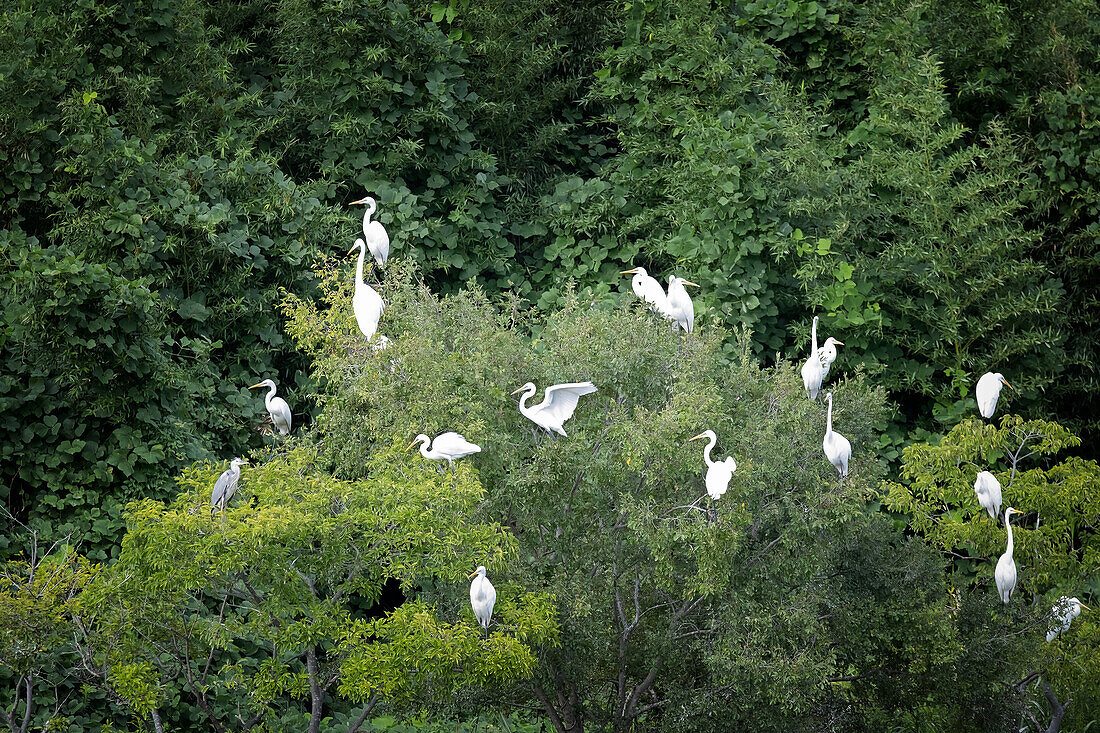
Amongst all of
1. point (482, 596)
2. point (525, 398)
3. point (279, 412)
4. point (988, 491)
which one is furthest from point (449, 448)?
point (988, 491)

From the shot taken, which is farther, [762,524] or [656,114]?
[656,114]

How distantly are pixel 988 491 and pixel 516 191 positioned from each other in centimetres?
496

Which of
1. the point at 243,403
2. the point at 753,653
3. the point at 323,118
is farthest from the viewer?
the point at 323,118

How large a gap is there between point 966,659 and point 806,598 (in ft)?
3.87

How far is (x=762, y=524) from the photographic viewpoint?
198 inches

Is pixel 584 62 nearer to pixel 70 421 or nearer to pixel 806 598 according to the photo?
pixel 70 421

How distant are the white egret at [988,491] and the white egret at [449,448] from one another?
278 cm

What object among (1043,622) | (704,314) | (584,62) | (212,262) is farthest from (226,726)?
(584,62)

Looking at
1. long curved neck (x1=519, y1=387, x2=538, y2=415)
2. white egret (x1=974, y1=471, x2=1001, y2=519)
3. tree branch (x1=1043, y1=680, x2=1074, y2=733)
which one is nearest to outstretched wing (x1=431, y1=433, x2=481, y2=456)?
long curved neck (x1=519, y1=387, x2=538, y2=415)

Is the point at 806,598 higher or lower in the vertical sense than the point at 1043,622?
A: higher

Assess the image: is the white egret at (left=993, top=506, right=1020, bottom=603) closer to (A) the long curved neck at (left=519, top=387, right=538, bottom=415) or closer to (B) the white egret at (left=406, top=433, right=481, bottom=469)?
(A) the long curved neck at (left=519, top=387, right=538, bottom=415)

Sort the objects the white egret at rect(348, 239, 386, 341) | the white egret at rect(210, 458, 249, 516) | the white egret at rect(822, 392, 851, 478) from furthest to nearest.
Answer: the white egret at rect(348, 239, 386, 341)
the white egret at rect(210, 458, 249, 516)
the white egret at rect(822, 392, 851, 478)

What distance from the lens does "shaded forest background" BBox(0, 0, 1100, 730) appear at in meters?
6.81

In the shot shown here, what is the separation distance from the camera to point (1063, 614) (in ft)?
19.6
